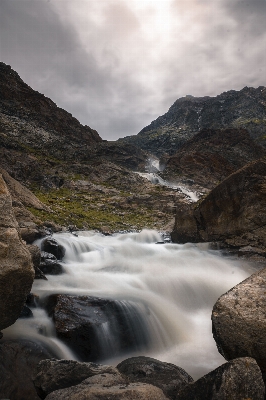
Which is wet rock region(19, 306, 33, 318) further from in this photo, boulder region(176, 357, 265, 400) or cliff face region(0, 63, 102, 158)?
cliff face region(0, 63, 102, 158)

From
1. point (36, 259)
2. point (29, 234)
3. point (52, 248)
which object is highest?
point (29, 234)

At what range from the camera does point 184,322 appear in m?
12.0

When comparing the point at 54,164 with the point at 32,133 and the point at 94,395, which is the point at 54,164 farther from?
the point at 94,395

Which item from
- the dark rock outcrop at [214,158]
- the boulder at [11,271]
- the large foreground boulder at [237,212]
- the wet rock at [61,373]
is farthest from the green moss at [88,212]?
the dark rock outcrop at [214,158]

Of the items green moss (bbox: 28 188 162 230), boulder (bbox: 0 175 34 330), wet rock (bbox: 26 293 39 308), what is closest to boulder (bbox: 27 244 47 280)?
wet rock (bbox: 26 293 39 308)

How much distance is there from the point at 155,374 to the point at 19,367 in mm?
3467

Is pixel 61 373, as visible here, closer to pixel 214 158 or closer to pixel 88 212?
pixel 88 212

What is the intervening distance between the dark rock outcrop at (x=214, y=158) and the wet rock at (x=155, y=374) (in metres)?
76.8

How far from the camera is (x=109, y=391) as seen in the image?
17.2 ft

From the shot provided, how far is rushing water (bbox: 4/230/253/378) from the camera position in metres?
9.62

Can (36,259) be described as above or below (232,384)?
above

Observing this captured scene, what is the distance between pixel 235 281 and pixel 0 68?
119 metres

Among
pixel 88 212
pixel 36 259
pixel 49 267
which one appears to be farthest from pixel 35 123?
pixel 36 259

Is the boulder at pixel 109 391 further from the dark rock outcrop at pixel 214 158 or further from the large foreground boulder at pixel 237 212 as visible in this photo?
the dark rock outcrop at pixel 214 158
